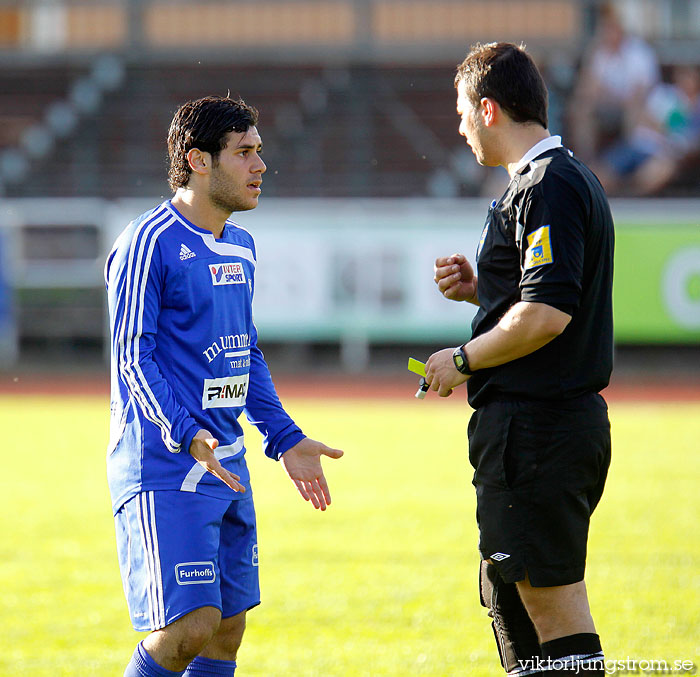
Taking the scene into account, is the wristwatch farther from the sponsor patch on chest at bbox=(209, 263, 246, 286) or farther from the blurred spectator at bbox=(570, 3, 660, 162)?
the blurred spectator at bbox=(570, 3, 660, 162)

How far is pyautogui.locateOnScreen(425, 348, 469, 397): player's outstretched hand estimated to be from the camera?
331 cm

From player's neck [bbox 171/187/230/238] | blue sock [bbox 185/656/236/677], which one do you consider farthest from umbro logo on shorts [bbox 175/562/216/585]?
player's neck [bbox 171/187/230/238]

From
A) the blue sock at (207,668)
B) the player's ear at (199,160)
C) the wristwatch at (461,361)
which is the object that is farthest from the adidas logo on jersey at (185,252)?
the blue sock at (207,668)

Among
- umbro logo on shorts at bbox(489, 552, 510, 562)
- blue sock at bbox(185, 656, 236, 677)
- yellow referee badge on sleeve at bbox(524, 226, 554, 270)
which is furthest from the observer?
blue sock at bbox(185, 656, 236, 677)

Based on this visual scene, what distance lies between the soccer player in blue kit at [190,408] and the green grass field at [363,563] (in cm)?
135

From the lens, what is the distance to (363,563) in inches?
264

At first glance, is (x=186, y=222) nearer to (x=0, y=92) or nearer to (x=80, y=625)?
(x=80, y=625)

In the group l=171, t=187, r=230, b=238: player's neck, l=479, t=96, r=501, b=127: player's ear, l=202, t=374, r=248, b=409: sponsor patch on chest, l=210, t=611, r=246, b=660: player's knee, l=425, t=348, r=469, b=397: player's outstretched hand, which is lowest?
l=210, t=611, r=246, b=660: player's knee

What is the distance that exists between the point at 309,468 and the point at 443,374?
674 millimetres

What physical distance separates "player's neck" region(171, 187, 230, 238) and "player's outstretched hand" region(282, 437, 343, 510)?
792 millimetres

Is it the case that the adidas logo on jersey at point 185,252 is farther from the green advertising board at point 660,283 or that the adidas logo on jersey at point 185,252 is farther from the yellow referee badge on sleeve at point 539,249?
the green advertising board at point 660,283

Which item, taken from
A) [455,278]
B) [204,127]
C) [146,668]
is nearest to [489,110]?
[455,278]

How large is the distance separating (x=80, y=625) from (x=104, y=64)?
786 inches

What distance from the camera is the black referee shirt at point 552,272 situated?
10.2 ft
